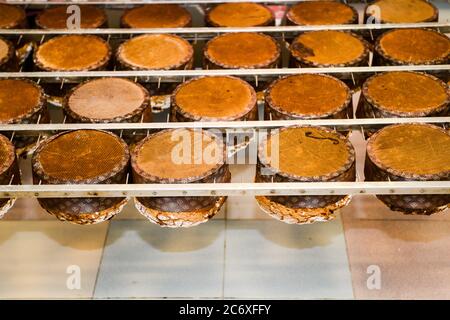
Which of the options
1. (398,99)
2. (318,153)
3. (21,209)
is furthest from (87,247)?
(398,99)

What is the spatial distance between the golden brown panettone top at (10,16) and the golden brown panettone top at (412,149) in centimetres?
168

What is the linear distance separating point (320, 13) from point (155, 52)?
822mm

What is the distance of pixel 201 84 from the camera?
2443 mm

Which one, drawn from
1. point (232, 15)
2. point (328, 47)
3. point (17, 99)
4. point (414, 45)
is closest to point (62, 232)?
point (17, 99)

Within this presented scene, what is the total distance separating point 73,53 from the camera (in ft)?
8.61

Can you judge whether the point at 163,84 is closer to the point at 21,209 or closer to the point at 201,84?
the point at 201,84

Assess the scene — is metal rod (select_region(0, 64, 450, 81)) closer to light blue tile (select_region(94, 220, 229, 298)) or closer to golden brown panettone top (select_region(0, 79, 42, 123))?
golden brown panettone top (select_region(0, 79, 42, 123))

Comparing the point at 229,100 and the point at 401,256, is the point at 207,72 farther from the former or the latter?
the point at 401,256

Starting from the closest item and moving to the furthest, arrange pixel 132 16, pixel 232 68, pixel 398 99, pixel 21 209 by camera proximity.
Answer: pixel 398 99 → pixel 232 68 → pixel 132 16 → pixel 21 209

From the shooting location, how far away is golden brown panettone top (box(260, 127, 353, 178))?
6.79ft

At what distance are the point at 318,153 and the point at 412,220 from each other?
111 cm

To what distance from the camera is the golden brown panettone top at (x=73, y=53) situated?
8.36ft

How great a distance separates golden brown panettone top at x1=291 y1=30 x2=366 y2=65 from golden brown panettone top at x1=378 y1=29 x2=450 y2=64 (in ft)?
0.37

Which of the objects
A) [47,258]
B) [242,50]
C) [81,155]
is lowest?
[47,258]
